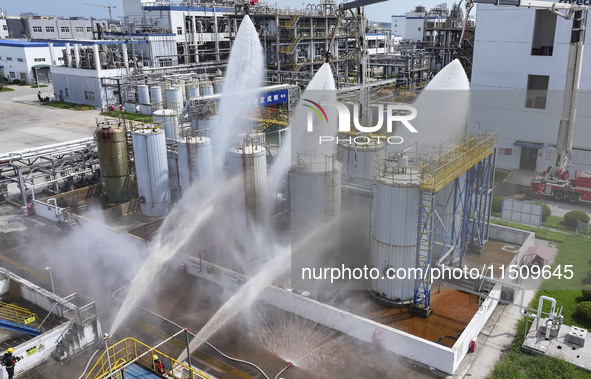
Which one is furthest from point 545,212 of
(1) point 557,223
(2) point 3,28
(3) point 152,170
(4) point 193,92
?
(2) point 3,28

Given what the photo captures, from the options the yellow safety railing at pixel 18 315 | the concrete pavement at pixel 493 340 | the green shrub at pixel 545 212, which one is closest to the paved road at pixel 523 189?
the green shrub at pixel 545 212

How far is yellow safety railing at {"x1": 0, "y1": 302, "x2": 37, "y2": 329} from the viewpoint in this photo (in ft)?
59.9

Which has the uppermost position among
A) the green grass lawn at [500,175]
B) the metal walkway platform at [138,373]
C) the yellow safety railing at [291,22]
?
the yellow safety railing at [291,22]

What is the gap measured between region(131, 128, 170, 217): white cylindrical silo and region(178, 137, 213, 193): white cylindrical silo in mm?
1616

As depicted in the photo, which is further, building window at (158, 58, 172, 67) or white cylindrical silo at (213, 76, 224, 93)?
building window at (158, 58, 172, 67)

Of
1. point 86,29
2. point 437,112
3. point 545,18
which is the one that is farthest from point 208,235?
point 86,29

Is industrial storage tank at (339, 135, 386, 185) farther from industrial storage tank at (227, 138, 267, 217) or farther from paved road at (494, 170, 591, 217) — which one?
paved road at (494, 170, 591, 217)

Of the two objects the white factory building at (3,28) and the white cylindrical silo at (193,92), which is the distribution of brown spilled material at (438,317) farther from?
the white factory building at (3,28)

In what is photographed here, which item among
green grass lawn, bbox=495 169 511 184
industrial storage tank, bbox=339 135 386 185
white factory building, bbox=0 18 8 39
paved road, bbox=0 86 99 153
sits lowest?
green grass lawn, bbox=495 169 511 184

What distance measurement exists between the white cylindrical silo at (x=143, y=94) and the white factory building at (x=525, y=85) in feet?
124

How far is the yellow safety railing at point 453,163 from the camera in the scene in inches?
691

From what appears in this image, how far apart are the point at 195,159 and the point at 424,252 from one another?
45.8 feet

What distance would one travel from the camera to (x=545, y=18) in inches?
1471

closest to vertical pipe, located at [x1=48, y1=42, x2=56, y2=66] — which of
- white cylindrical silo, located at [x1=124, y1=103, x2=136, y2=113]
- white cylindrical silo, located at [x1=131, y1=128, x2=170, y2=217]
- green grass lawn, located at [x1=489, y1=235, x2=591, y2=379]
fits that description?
white cylindrical silo, located at [x1=124, y1=103, x2=136, y2=113]
